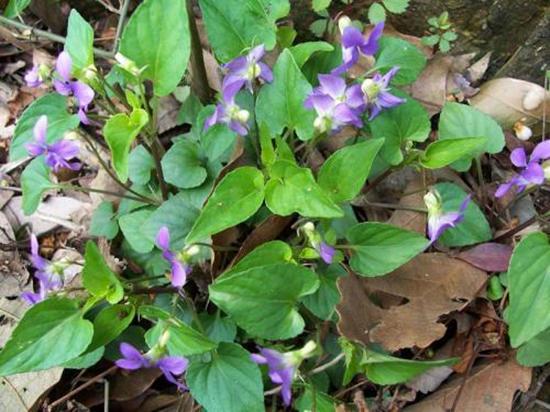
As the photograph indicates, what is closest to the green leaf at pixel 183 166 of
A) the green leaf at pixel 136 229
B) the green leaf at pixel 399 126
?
the green leaf at pixel 136 229

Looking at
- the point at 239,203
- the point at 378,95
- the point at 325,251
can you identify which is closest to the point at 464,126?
the point at 378,95

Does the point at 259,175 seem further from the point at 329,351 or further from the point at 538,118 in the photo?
the point at 538,118

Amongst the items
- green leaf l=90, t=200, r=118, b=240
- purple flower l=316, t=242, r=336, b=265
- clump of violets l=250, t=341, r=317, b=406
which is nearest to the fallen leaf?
purple flower l=316, t=242, r=336, b=265

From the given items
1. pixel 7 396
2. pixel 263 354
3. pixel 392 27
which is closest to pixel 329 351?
pixel 263 354

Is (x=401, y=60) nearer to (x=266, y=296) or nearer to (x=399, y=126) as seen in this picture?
(x=399, y=126)

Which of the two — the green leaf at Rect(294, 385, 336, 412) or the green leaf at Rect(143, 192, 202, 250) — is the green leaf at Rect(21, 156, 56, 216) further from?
the green leaf at Rect(294, 385, 336, 412)

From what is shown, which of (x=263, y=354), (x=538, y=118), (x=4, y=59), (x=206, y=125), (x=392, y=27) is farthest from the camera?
(x=4, y=59)
